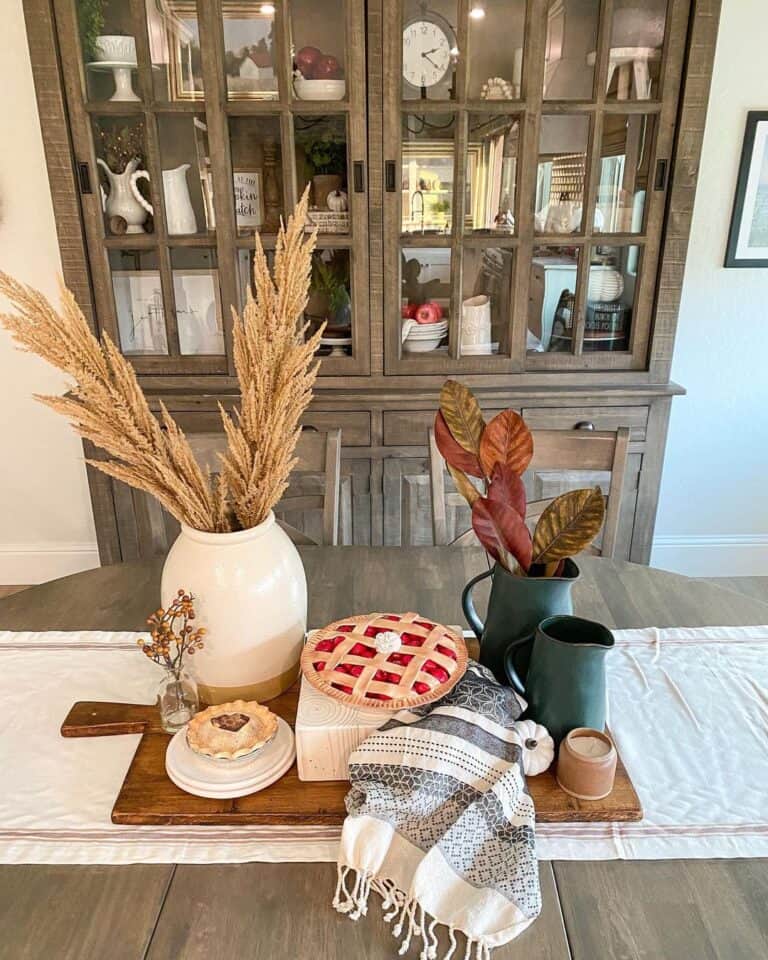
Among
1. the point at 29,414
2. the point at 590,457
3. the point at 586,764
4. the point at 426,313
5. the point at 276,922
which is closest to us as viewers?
the point at 276,922

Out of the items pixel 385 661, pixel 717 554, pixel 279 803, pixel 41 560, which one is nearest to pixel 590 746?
pixel 385 661

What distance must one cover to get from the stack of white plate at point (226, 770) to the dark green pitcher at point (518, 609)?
287mm

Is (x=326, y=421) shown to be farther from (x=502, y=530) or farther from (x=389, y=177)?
(x=502, y=530)

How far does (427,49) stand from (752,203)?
4.10 ft

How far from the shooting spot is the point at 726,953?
0.72 metres

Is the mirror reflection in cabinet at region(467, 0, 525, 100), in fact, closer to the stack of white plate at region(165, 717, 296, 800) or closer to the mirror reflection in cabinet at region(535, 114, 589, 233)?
the mirror reflection in cabinet at region(535, 114, 589, 233)

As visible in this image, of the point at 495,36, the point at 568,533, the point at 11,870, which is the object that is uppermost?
the point at 495,36

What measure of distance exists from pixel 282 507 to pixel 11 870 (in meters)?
0.92

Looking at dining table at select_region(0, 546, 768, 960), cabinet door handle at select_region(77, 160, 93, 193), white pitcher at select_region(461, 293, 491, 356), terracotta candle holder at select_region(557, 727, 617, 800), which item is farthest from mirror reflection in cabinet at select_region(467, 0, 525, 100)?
dining table at select_region(0, 546, 768, 960)

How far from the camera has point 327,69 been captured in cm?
210

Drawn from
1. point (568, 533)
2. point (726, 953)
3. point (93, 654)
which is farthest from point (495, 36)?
point (726, 953)

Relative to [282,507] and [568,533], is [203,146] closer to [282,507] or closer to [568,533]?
[282,507]

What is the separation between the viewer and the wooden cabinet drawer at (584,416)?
236 cm

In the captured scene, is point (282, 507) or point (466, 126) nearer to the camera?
point (282, 507)
